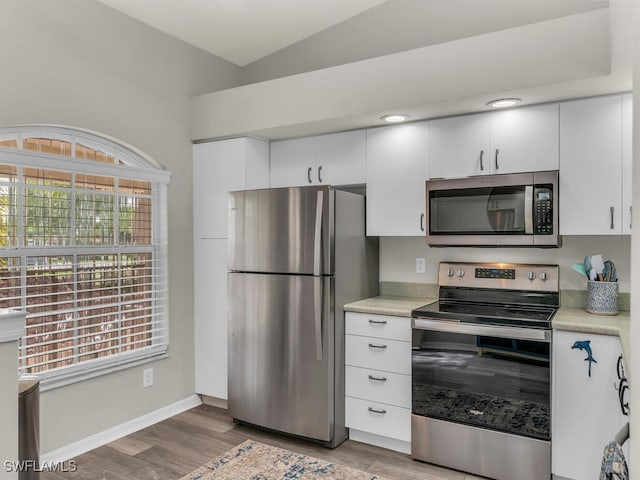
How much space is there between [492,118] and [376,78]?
28.5 inches

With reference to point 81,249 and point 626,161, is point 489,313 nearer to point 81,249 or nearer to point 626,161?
point 626,161

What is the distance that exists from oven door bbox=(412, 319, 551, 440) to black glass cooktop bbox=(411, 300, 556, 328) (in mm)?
33

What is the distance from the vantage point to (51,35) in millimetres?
2660

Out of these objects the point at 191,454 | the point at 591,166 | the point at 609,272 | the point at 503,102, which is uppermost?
the point at 503,102

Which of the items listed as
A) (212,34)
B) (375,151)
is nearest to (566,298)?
(375,151)

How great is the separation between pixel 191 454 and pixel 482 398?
1739 millimetres

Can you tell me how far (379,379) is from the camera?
2863 millimetres


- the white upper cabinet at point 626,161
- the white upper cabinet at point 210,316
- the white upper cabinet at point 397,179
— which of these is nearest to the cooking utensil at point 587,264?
the white upper cabinet at point 626,161

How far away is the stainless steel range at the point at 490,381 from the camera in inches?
94.4

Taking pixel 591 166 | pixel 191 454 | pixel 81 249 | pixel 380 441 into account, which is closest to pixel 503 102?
pixel 591 166

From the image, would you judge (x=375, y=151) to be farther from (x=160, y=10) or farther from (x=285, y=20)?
(x=160, y=10)

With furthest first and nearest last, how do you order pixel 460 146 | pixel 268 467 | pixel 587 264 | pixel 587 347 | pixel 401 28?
pixel 401 28 → pixel 460 146 → pixel 587 264 → pixel 268 467 → pixel 587 347

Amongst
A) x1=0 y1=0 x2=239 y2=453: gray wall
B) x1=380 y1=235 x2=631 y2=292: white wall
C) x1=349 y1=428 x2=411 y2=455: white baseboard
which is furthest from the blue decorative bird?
x1=0 y1=0 x2=239 y2=453: gray wall

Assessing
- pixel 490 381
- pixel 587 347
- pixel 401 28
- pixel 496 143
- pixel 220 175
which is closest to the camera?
pixel 587 347
